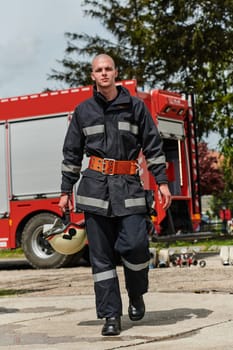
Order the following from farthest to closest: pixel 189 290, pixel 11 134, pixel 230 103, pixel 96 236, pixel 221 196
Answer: pixel 221 196, pixel 230 103, pixel 11 134, pixel 189 290, pixel 96 236

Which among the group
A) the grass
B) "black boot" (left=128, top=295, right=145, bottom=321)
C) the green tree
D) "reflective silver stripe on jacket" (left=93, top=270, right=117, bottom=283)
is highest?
the green tree

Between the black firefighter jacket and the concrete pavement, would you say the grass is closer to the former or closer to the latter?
the concrete pavement

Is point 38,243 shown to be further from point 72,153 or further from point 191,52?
point 191,52

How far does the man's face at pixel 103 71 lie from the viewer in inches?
249

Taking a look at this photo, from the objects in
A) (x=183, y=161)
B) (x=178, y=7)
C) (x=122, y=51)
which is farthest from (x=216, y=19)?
(x=183, y=161)

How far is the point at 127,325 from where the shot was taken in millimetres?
6523

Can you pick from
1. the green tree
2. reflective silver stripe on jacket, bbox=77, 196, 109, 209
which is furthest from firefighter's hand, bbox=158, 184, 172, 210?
the green tree

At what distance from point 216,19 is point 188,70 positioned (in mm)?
1908

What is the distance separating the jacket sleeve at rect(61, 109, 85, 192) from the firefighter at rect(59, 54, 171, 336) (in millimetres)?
19

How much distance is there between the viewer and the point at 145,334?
19.7ft

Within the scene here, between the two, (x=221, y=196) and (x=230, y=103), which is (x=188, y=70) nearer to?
(x=230, y=103)

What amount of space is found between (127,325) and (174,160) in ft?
29.4

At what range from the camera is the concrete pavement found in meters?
5.66

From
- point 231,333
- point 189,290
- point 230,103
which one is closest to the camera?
point 231,333
